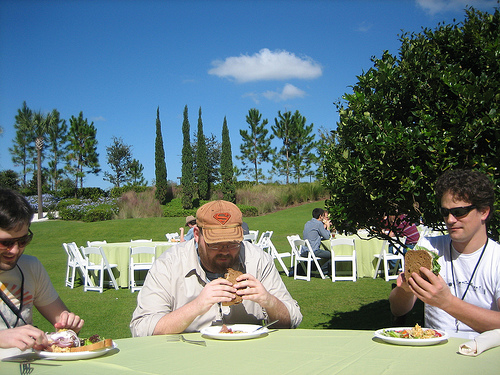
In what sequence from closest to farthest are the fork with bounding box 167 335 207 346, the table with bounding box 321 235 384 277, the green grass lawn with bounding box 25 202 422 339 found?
the fork with bounding box 167 335 207 346
the green grass lawn with bounding box 25 202 422 339
the table with bounding box 321 235 384 277

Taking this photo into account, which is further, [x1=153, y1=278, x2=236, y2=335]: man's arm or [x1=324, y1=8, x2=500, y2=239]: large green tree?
[x1=324, y1=8, x2=500, y2=239]: large green tree

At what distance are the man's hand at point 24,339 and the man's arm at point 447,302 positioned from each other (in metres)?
1.58

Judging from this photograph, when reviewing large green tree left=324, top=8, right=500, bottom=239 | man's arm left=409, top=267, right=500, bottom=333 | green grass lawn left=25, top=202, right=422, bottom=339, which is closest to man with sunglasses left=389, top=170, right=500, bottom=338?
man's arm left=409, top=267, right=500, bottom=333

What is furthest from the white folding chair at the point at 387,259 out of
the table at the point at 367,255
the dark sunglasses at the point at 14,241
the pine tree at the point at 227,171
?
the pine tree at the point at 227,171

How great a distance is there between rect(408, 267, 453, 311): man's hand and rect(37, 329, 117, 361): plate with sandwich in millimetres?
1348

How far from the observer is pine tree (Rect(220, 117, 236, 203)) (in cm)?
3678

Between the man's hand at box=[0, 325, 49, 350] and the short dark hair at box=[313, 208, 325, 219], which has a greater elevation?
the short dark hair at box=[313, 208, 325, 219]

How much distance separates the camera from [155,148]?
126 feet

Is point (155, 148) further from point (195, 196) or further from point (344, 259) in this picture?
point (344, 259)

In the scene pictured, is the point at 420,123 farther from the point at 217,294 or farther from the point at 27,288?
the point at 27,288

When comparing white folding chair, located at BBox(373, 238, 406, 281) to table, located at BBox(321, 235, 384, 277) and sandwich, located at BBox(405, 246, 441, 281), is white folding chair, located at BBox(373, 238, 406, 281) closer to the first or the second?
table, located at BBox(321, 235, 384, 277)

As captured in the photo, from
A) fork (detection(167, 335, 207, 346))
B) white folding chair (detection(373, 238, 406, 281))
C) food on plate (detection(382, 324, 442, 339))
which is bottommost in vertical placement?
white folding chair (detection(373, 238, 406, 281))

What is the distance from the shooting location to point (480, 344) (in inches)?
64.6

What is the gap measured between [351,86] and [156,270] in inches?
97.8
